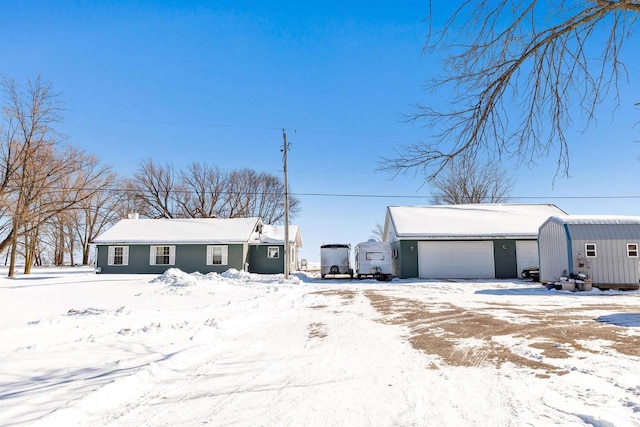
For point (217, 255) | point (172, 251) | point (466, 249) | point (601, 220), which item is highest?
point (601, 220)

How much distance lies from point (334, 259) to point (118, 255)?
16.3 m

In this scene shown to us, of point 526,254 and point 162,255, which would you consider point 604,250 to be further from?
point 162,255

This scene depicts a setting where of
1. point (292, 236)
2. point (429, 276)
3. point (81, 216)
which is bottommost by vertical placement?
point (429, 276)

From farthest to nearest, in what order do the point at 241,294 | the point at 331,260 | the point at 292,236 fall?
the point at 292,236, the point at 331,260, the point at 241,294

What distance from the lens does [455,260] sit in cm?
2636

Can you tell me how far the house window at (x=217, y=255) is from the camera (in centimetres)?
2889

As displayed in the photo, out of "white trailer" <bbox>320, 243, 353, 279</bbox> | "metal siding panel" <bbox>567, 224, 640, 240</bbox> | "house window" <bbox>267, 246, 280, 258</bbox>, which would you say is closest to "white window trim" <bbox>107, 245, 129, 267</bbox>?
"house window" <bbox>267, 246, 280, 258</bbox>

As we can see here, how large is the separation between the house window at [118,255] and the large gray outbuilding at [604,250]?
2817 cm

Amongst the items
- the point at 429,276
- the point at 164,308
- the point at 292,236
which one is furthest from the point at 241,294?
the point at 292,236

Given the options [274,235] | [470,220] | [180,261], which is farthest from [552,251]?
[180,261]

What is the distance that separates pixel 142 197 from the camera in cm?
4647

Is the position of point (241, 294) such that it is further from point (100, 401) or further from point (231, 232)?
point (231, 232)

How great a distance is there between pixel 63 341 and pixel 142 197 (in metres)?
43.9

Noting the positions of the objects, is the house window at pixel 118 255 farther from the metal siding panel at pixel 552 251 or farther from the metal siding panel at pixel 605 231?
the metal siding panel at pixel 605 231
